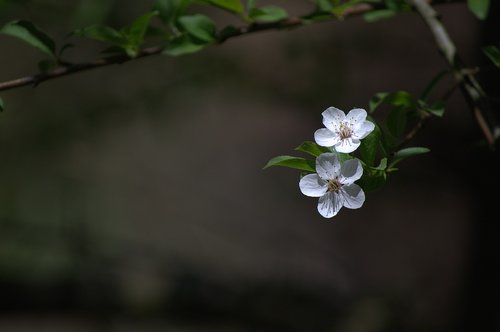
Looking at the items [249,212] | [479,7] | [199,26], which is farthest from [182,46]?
[249,212]

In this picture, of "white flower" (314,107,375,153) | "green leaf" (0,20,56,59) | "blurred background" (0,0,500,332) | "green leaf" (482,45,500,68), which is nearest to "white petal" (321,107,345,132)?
"white flower" (314,107,375,153)

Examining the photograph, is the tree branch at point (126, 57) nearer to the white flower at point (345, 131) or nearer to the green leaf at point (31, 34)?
the green leaf at point (31, 34)

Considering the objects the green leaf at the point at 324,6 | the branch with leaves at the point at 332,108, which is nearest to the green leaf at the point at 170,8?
the branch with leaves at the point at 332,108

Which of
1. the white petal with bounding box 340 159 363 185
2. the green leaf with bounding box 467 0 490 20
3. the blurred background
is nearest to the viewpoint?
the white petal with bounding box 340 159 363 185

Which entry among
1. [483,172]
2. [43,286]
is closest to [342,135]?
[483,172]

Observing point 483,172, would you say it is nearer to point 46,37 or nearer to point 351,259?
point 351,259

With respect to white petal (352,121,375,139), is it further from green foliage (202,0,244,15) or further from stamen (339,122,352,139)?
green foliage (202,0,244,15)

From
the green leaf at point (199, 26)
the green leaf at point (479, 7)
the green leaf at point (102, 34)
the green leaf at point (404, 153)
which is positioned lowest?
the green leaf at point (404, 153)

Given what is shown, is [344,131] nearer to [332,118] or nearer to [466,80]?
[332,118]
